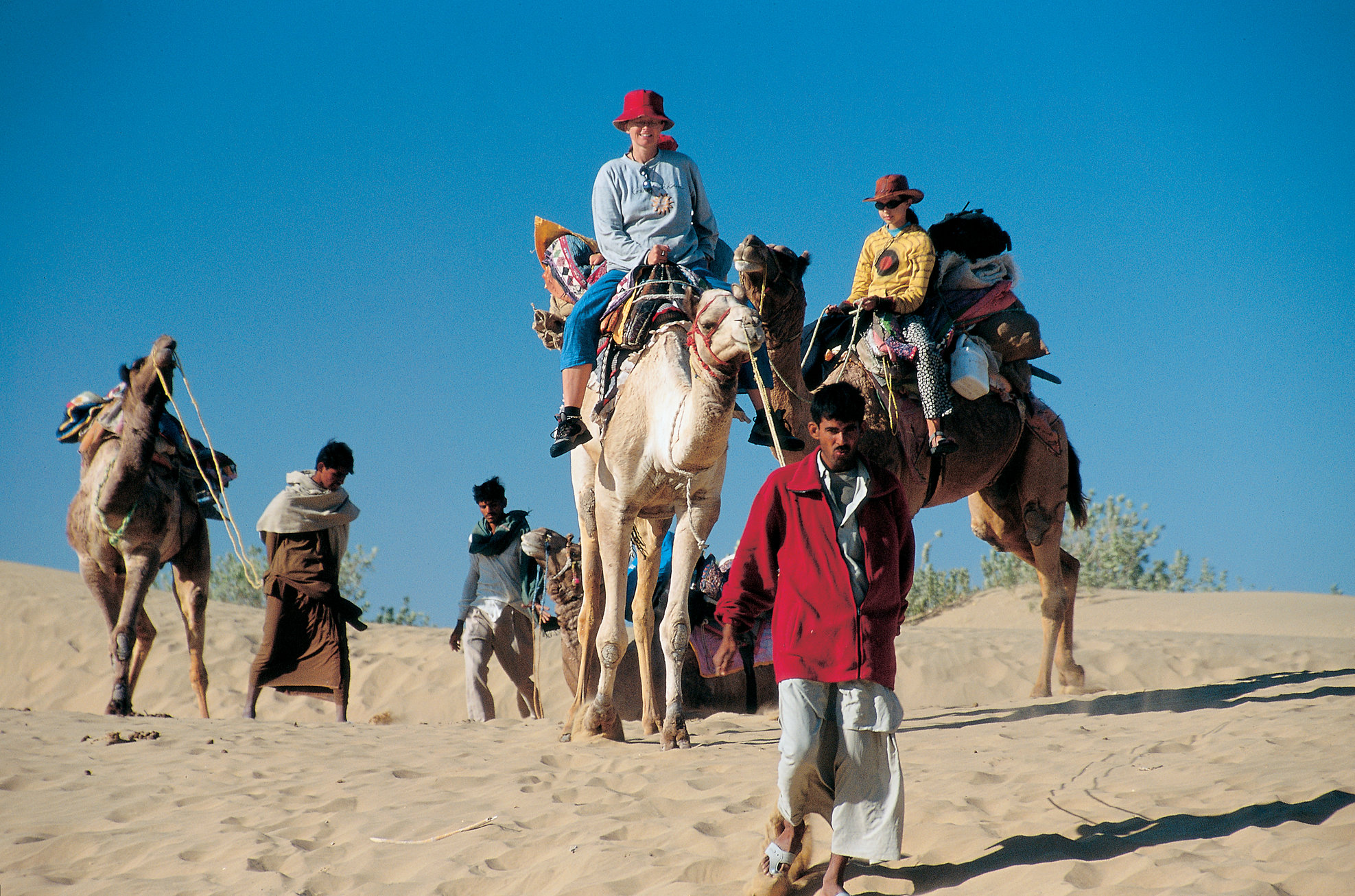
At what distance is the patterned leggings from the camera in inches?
300

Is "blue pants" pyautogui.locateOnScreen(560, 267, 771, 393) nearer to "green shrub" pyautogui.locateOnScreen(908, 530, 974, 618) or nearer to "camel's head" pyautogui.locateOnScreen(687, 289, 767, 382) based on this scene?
"camel's head" pyautogui.locateOnScreen(687, 289, 767, 382)

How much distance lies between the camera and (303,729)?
7867mm

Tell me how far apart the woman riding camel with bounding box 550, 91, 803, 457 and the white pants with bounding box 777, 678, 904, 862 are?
370 cm

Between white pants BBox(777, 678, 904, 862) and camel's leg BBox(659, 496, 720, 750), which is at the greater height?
camel's leg BBox(659, 496, 720, 750)

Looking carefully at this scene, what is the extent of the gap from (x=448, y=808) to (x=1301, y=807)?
12.0ft

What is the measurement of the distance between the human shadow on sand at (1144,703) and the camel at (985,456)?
1.06 meters

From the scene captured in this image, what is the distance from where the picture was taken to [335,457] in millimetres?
9609

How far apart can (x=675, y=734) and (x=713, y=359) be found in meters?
Answer: 2.31

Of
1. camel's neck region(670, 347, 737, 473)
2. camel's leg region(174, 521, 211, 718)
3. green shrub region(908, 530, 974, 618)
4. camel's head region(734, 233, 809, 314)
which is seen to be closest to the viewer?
camel's neck region(670, 347, 737, 473)

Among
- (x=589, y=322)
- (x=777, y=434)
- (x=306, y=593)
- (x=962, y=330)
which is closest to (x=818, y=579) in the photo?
(x=777, y=434)

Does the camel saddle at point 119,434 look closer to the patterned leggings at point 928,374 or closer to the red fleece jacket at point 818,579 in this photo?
the patterned leggings at point 928,374

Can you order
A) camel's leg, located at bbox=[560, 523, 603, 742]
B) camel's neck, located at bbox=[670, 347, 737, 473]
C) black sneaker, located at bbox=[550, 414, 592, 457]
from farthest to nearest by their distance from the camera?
1. camel's leg, located at bbox=[560, 523, 603, 742]
2. black sneaker, located at bbox=[550, 414, 592, 457]
3. camel's neck, located at bbox=[670, 347, 737, 473]

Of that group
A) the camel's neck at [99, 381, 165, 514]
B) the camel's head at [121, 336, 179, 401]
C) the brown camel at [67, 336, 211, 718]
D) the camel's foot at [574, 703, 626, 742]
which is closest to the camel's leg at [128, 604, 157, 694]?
the brown camel at [67, 336, 211, 718]

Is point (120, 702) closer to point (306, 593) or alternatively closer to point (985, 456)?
point (306, 593)
